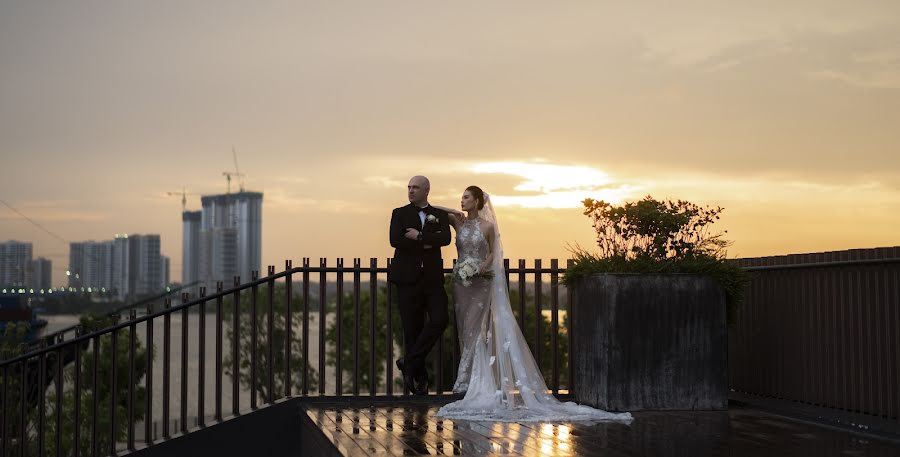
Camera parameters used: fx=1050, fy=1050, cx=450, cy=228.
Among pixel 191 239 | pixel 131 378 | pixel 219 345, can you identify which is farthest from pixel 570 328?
pixel 191 239

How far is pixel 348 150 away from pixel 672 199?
5652 centimetres

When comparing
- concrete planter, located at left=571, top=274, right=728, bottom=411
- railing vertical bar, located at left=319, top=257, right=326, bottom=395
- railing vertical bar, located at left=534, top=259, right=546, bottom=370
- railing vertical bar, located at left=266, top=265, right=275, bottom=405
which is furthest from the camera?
railing vertical bar, located at left=534, top=259, right=546, bottom=370

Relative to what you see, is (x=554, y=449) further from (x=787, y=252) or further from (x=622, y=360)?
(x=787, y=252)

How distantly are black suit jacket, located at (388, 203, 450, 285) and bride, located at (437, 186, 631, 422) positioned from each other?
0.72ft

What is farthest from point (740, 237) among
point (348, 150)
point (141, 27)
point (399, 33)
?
point (141, 27)

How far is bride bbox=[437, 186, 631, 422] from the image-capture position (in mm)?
9303

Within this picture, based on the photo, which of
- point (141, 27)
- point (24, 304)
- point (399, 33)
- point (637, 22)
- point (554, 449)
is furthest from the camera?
point (24, 304)

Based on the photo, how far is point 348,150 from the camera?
2581 inches

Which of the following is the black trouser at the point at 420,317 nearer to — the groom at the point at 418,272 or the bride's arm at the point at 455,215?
the groom at the point at 418,272

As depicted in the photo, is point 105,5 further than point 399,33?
Yes

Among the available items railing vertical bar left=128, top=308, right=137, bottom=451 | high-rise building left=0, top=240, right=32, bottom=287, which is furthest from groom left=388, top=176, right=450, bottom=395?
high-rise building left=0, top=240, right=32, bottom=287

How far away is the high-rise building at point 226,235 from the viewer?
466 ft

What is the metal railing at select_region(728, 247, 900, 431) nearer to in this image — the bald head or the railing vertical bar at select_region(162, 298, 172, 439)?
the bald head

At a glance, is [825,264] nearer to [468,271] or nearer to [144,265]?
[468,271]
